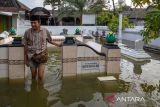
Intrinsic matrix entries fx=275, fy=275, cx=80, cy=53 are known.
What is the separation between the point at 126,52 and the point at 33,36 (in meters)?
7.73

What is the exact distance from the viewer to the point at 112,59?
9.02m

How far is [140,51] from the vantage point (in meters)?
12.9

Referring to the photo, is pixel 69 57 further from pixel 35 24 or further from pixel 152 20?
pixel 152 20

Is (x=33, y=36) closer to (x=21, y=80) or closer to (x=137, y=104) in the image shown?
(x=21, y=80)

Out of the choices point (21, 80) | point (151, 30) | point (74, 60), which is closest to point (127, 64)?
point (74, 60)

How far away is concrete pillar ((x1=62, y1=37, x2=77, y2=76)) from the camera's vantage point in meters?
8.55

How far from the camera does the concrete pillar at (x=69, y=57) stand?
28.0 ft

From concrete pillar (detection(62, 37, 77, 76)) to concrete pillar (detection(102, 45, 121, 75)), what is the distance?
112 cm

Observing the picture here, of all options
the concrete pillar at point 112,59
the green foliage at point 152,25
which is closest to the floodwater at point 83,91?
the concrete pillar at point 112,59

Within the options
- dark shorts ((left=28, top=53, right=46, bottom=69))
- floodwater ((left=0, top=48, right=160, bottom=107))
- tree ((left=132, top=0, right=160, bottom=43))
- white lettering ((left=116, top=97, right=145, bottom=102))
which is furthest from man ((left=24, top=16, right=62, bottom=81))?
tree ((left=132, top=0, right=160, bottom=43))

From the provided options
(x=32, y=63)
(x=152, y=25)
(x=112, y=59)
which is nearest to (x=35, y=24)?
(x=32, y=63)

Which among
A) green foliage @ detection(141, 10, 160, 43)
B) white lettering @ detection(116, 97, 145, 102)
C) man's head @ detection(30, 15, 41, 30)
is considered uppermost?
man's head @ detection(30, 15, 41, 30)

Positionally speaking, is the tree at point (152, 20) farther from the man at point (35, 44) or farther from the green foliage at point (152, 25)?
the man at point (35, 44)

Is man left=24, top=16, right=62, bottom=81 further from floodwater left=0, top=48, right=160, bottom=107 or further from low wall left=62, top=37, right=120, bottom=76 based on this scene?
low wall left=62, top=37, right=120, bottom=76
